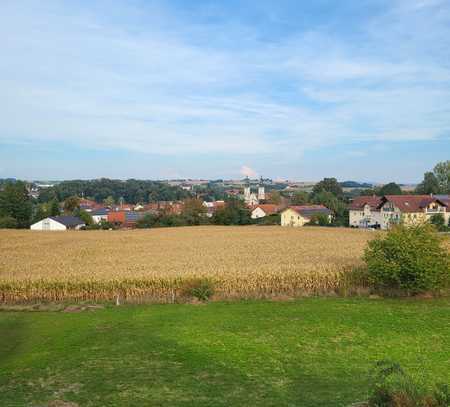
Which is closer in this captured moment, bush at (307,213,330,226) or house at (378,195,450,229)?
house at (378,195,450,229)

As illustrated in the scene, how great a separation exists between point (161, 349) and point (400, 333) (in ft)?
28.1

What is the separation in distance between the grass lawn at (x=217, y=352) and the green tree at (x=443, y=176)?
3608 inches

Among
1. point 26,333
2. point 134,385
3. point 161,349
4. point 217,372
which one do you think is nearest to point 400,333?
point 217,372

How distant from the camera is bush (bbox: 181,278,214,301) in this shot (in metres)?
21.9

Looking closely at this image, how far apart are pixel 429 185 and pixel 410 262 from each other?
92663 mm

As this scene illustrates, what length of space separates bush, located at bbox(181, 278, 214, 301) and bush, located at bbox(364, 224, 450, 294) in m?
8.16

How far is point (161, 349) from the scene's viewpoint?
14.7m

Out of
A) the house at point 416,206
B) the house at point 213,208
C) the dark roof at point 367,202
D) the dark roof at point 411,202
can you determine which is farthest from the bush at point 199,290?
the dark roof at point 367,202

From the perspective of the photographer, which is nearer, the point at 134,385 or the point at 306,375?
the point at 134,385

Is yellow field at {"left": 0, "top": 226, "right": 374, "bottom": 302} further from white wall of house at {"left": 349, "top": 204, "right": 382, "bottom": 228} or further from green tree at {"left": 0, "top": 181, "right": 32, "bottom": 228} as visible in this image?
green tree at {"left": 0, "top": 181, "right": 32, "bottom": 228}

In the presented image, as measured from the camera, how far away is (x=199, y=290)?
864 inches

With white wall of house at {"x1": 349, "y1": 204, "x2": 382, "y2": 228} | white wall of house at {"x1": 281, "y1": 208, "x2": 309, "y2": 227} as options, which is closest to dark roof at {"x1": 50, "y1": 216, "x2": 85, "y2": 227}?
white wall of house at {"x1": 281, "y1": 208, "x2": 309, "y2": 227}

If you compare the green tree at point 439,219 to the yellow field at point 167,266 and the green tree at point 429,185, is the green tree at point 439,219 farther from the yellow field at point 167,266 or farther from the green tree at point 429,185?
the green tree at point 429,185

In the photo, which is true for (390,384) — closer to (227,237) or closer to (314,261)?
(314,261)
